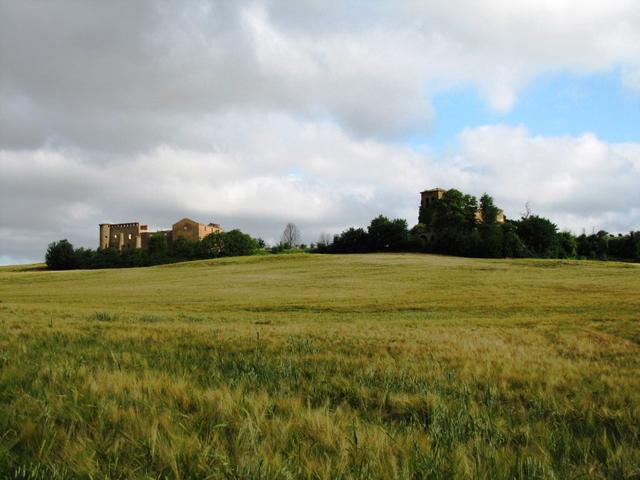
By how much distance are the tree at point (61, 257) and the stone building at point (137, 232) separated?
123 feet

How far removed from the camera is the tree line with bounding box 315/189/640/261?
98.4m

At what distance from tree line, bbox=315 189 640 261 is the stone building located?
57.2 metres

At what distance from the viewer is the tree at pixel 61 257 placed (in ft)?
401

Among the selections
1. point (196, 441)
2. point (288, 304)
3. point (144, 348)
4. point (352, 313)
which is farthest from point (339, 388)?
point (288, 304)

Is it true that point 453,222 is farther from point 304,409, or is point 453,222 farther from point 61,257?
point 304,409

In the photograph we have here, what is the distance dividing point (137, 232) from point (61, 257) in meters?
47.6

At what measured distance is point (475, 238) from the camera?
9788 cm

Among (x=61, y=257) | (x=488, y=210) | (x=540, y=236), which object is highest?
(x=488, y=210)

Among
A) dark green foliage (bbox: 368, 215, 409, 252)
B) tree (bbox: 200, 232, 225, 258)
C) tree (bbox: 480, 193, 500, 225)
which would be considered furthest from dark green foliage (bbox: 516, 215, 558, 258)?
tree (bbox: 200, 232, 225, 258)

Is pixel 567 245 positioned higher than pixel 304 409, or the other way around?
pixel 567 245

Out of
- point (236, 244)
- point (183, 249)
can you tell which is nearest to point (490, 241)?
point (236, 244)

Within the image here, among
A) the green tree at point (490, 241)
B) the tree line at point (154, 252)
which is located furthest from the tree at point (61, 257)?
the green tree at point (490, 241)

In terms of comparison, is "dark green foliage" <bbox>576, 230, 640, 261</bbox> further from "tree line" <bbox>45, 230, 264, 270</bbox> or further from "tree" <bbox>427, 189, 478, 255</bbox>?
"tree line" <bbox>45, 230, 264, 270</bbox>

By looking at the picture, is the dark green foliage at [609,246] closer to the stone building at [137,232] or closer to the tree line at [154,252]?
the tree line at [154,252]
